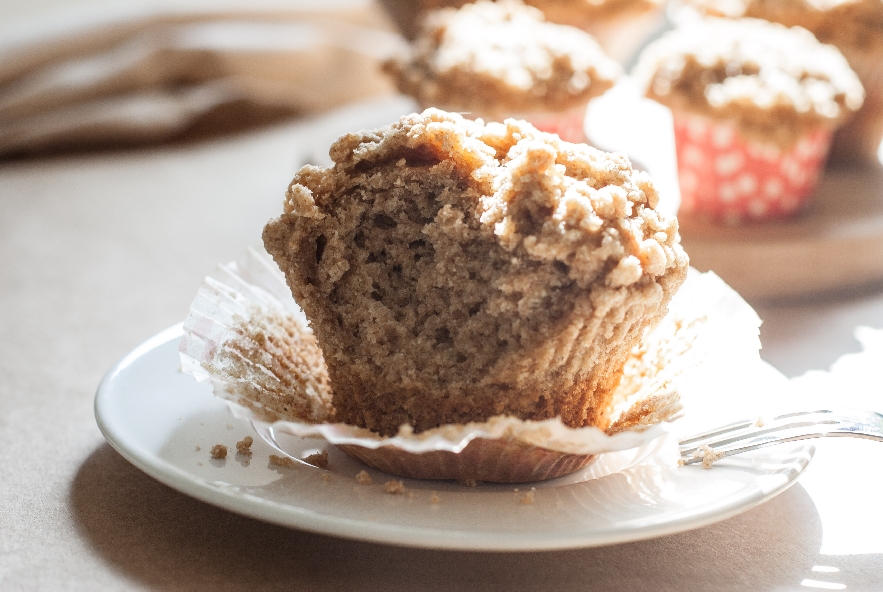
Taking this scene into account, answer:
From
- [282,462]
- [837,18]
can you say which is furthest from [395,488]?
[837,18]

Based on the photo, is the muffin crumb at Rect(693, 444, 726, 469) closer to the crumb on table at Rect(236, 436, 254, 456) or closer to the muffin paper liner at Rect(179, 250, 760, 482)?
the muffin paper liner at Rect(179, 250, 760, 482)

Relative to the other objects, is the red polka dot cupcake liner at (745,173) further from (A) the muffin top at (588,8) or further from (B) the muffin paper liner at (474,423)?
(B) the muffin paper liner at (474,423)

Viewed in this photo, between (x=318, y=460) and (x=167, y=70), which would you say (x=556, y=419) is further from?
(x=167, y=70)

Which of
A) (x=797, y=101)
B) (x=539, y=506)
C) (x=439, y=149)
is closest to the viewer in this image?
(x=539, y=506)

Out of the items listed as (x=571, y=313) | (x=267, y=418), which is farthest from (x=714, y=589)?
(x=267, y=418)

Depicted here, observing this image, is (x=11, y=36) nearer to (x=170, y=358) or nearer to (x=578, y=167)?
(x=170, y=358)

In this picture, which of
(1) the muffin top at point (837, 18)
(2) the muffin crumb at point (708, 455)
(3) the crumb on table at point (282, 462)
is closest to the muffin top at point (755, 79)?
(1) the muffin top at point (837, 18)

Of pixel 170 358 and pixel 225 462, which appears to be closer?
pixel 225 462

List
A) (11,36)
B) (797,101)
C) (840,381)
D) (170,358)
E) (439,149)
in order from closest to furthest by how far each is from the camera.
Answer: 1. (439,149)
2. (170,358)
3. (840,381)
4. (797,101)
5. (11,36)
